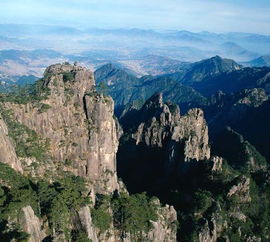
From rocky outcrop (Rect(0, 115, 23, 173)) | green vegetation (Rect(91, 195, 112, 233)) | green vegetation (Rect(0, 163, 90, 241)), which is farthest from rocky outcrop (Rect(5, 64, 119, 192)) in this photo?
green vegetation (Rect(91, 195, 112, 233))

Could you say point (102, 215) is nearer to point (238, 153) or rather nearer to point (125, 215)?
point (125, 215)

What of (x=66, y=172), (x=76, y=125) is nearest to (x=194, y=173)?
(x=76, y=125)

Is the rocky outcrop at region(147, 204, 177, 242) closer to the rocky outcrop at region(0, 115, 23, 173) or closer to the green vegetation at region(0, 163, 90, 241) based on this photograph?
the green vegetation at region(0, 163, 90, 241)

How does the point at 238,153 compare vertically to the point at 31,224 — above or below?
below

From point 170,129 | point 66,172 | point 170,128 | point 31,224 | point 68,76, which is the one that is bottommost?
point 66,172

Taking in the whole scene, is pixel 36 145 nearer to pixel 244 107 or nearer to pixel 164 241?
pixel 164 241

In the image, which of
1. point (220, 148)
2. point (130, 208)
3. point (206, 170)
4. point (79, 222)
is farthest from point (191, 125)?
point (79, 222)

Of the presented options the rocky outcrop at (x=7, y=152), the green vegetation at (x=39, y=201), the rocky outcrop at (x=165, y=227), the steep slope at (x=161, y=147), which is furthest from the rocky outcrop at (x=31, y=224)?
the steep slope at (x=161, y=147)

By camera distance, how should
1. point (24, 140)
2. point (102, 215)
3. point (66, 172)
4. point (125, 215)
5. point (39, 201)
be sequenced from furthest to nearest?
1. point (66, 172)
2. point (24, 140)
3. point (125, 215)
4. point (102, 215)
5. point (39, 201)
